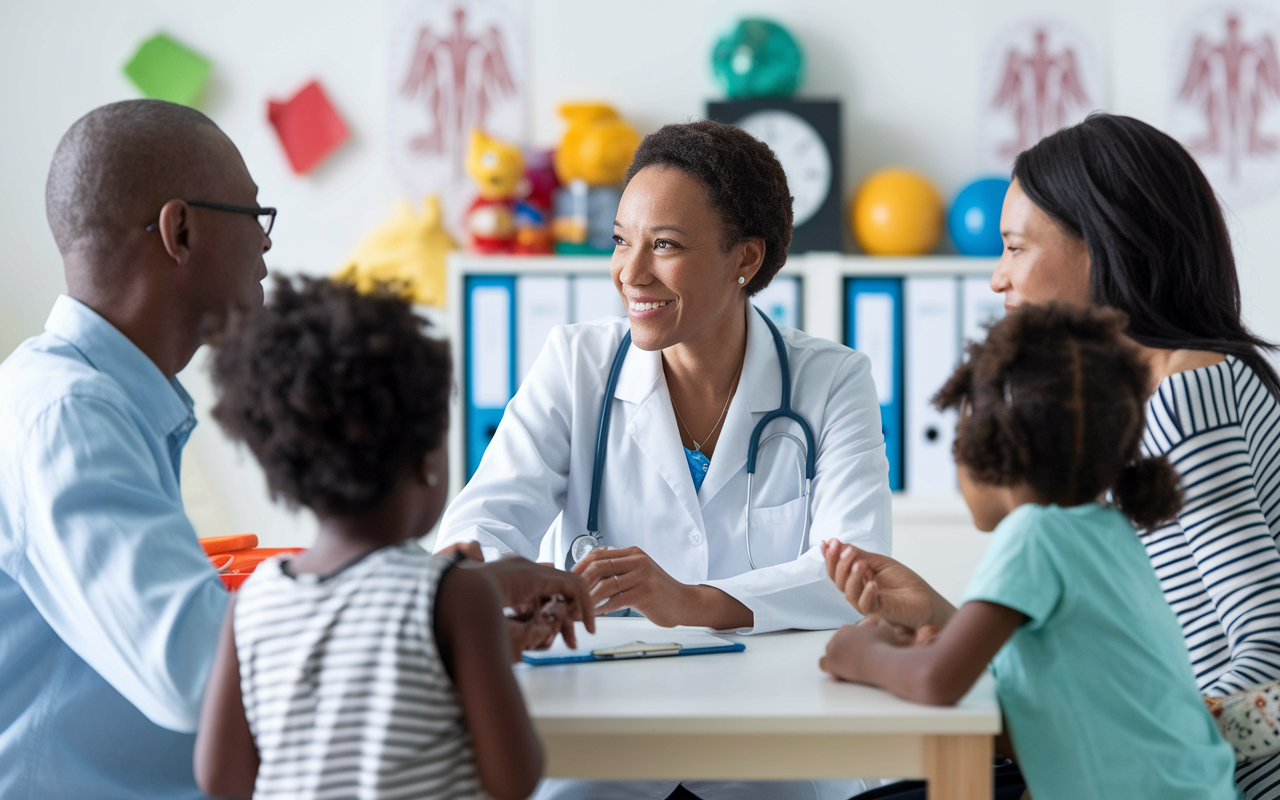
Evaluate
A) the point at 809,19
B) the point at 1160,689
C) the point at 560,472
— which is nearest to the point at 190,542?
the point at 560,472

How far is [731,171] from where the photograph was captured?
1650 mm

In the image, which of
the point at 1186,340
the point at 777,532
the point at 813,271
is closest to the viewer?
the point at 1186,340

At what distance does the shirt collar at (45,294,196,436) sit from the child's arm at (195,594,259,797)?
1.15ft

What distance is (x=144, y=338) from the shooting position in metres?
1.16

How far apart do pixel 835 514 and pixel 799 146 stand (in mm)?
1908

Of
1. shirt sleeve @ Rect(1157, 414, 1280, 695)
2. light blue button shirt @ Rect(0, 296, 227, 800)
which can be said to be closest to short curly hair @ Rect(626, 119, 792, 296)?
shirt sleeve @ Rect(1157, 414, 1280, 695)

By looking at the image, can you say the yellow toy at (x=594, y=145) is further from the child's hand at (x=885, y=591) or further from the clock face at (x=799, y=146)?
the child's hand at (x=885, y=591)

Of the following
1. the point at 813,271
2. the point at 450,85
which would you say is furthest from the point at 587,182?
the point at 813,271

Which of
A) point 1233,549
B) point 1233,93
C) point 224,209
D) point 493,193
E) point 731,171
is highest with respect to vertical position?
point 1233,93

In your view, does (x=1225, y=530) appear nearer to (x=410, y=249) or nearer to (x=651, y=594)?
(x=651, y=594)

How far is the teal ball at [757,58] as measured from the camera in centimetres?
312

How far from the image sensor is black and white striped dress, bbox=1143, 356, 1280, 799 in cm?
113

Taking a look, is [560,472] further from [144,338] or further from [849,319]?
[849,319]

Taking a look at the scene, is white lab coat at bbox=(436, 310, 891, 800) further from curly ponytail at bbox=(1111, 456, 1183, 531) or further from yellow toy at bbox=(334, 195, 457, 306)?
yellow toy at bbox=(334, 195, 457, 306)
